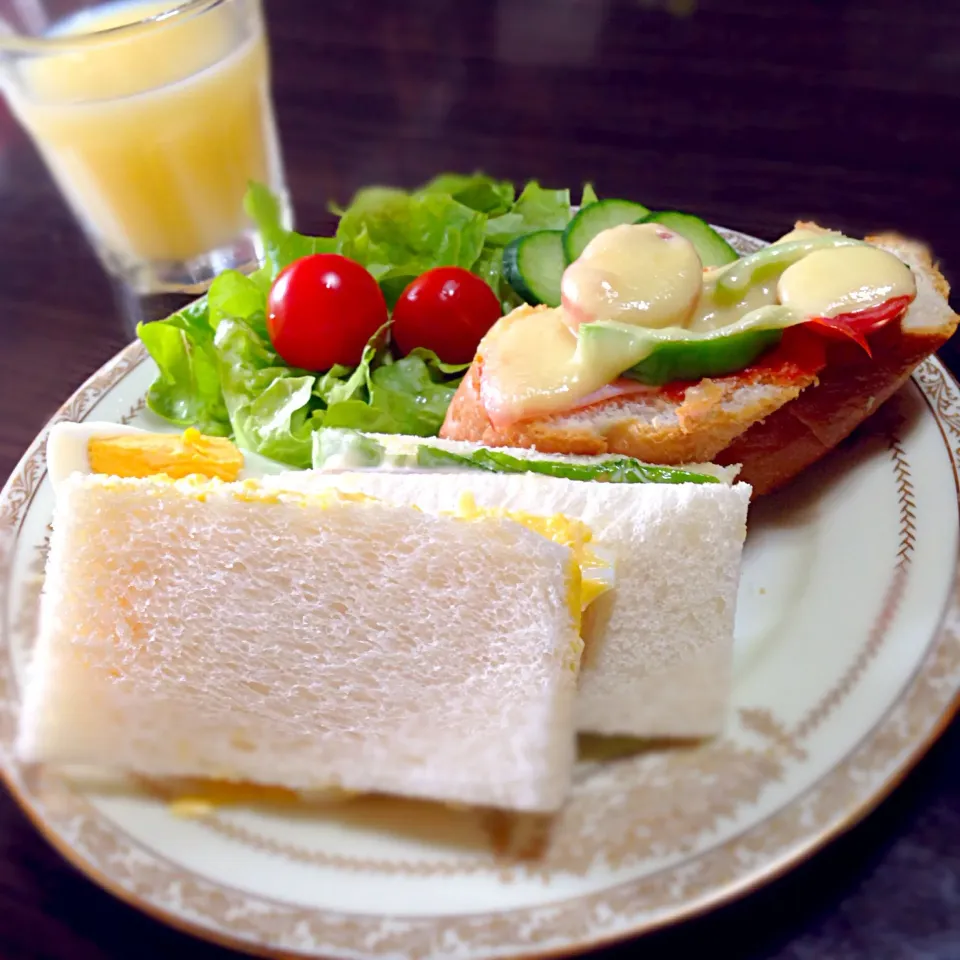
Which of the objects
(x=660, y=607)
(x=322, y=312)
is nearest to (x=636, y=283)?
(x=660, y=607)

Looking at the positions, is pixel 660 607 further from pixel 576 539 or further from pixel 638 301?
pixel 638 301

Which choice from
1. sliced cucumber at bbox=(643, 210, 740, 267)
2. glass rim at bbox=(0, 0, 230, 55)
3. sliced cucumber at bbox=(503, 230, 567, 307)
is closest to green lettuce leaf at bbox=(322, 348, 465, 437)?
sliced cucumber at bbox=(503, 230, 567, 307)

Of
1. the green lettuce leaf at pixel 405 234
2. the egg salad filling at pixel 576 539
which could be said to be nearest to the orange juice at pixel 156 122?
the green lettuce leaf at pixel 405 234

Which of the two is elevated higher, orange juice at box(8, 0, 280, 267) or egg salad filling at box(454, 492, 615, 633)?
orange juice at box(8, 0, 280, 267)

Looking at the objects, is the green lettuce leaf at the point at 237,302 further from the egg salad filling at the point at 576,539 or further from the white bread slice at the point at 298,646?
the egg salad filling at the point at 576,539

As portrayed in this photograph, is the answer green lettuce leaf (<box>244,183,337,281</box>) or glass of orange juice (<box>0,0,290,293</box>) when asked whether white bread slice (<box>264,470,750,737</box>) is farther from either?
glass of orange juice (<box>0,0,290,293</box>)

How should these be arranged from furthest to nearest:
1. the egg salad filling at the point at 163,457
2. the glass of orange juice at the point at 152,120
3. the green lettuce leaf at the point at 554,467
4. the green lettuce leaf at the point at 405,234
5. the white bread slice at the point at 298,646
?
the green lettuce leaf at the point at 405,234
the glass of orange juice at the point at 152,120
the egg salad filling at the point at 163,457
the green lettuce leaf at the point at 554,467
the white bread slice at the point at 298,646
